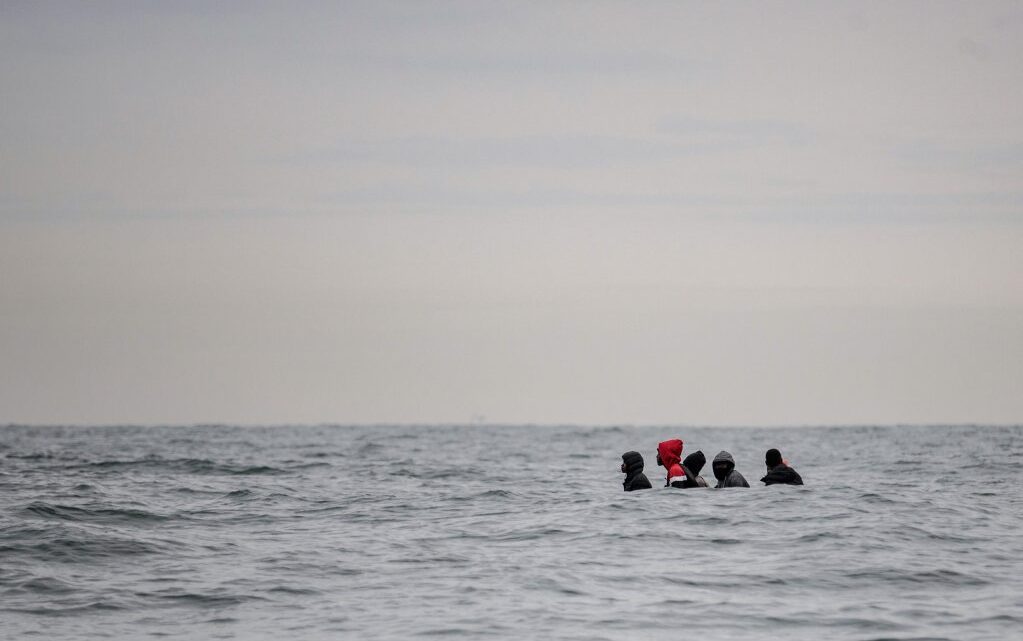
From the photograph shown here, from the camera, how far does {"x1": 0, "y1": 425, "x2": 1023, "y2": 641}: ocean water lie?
13172 millimetres

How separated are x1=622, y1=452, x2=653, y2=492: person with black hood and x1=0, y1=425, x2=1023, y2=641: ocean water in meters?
0.38

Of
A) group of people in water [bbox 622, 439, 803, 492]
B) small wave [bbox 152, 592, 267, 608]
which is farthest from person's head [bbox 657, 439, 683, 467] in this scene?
small wave [bbox 152, 592, 267, 608]

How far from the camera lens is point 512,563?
16891mm

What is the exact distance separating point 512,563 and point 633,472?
7368 mm

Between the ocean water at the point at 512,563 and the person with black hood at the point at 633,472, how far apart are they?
15.0 inches

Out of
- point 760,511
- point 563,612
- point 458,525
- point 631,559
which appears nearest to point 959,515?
point 760,511

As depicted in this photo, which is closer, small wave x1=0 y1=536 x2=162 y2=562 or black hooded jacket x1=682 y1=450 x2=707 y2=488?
small wave x1=0 y1=536 x2=162 y2=562

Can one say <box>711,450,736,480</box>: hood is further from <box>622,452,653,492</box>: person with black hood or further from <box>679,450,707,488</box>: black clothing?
<box>622,452,653,492</box>: person with black hood

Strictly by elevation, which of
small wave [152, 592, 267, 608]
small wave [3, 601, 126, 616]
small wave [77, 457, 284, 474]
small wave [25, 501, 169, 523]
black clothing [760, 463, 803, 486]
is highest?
black clothing [760, 463, 803, 486]

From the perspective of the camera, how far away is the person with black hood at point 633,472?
23516mm

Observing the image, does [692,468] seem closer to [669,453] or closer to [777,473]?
[669,453]

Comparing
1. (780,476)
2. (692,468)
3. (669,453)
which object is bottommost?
(780,476)

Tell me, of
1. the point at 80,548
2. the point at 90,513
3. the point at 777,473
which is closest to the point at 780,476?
the point at 777,473

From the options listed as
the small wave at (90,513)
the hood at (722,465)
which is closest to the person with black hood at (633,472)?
the hood at (722,465)
